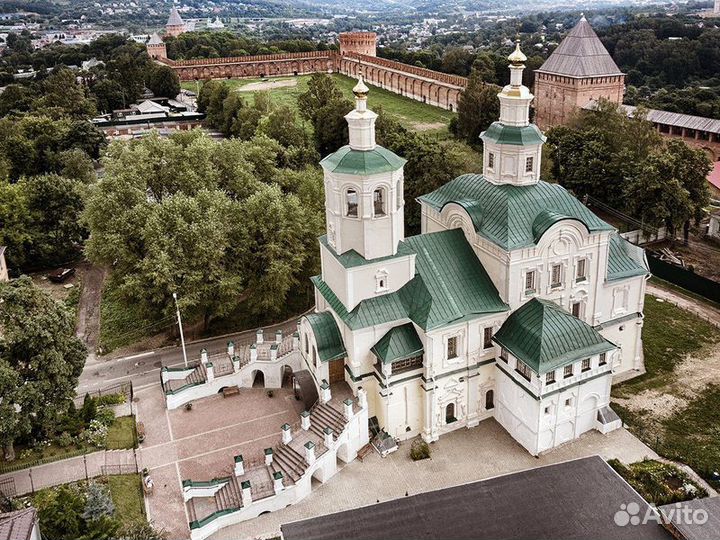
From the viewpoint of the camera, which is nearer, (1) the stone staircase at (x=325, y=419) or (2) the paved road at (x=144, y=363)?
(1) the stone staircase at (x=325, y=419)

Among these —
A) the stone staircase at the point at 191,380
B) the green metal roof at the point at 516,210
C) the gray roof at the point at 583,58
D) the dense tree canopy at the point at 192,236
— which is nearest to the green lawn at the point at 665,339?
the green metal roof at the point at 516,210

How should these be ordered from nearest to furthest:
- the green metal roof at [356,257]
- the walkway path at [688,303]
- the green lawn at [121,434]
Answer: the green metal roof at [356,257]
the green lawn at [121,434]
the walkway path at [688,303]

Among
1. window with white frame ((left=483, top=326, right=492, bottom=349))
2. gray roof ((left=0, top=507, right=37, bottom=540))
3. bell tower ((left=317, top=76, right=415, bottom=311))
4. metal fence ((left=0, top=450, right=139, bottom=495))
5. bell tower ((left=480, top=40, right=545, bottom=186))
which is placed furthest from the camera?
bell tower ((left=480, top=40, right=545, bottom=186))

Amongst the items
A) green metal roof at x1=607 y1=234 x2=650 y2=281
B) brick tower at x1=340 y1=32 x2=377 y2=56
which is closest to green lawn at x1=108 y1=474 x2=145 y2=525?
green metal roof at x1=607 y1=234 x2=650 y2=281


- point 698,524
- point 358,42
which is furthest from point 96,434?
point 358,42

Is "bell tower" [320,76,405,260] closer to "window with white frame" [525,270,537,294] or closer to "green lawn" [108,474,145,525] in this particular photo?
"window with white frame" [525,270,537,294]

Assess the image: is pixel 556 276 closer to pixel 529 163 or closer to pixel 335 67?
pixel 529 163

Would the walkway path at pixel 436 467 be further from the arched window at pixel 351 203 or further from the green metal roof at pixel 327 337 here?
the arched window at pixel 351 203
